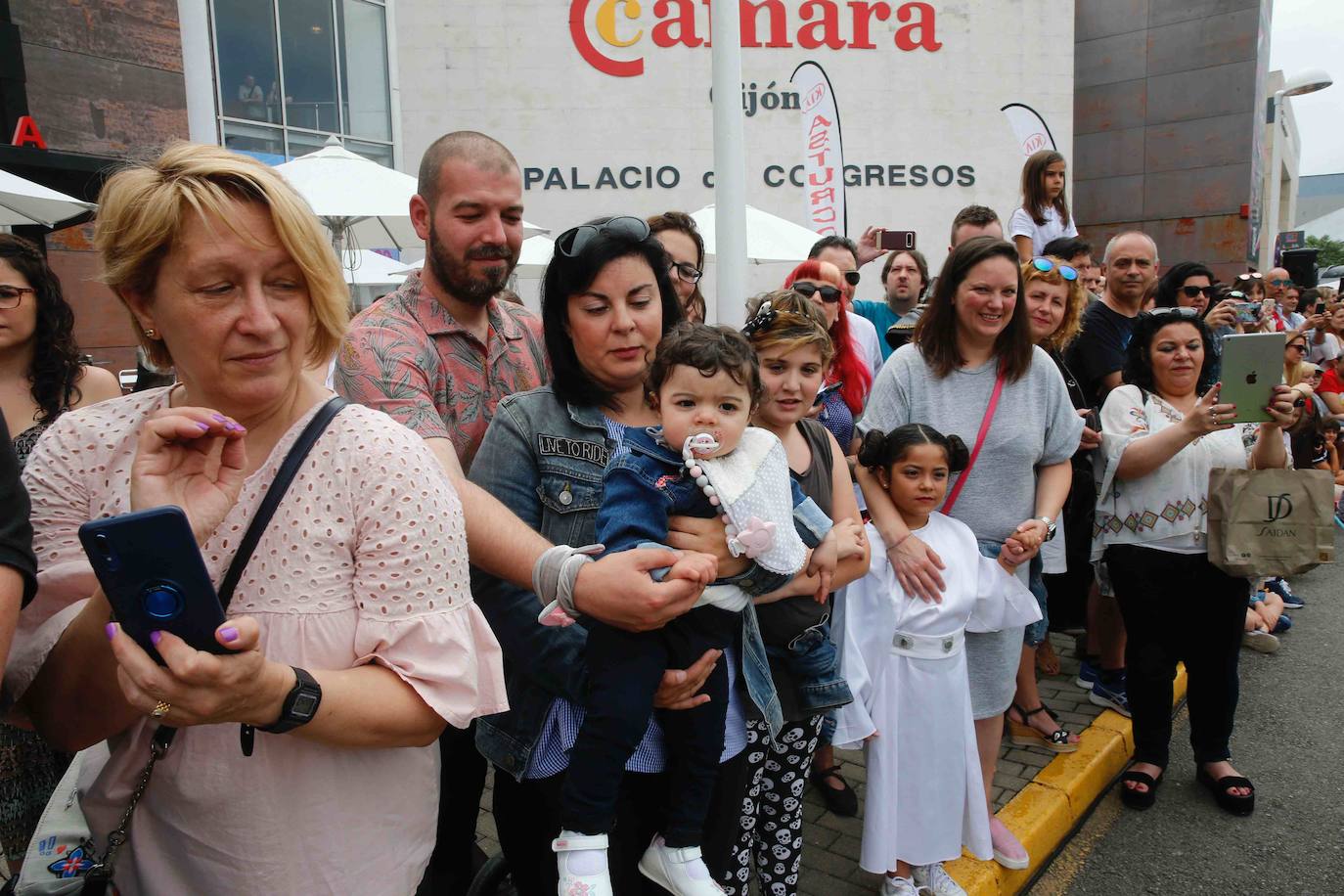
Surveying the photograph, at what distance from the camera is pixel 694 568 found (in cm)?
186

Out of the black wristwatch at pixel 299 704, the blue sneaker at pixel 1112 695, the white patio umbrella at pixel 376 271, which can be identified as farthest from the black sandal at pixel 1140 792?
Answer: the white patio umbrella at pixel 376 271

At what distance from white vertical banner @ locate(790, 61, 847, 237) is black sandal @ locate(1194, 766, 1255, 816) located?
18.7ft

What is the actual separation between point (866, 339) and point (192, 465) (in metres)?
3.88

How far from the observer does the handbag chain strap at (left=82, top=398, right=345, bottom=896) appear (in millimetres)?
1484

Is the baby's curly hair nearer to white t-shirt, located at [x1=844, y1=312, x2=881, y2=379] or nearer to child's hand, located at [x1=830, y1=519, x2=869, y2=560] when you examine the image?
child's hand, located at [x1=830, y1=519, x2=869, y2=560]

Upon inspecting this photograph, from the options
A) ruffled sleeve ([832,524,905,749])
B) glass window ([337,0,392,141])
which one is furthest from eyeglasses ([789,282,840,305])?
glass window ([337,0,392,141])

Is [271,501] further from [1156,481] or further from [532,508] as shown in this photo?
[1156,481]

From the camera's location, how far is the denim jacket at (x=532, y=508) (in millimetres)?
2205

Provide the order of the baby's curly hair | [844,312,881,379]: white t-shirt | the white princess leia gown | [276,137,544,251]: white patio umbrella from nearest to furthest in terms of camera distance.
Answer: the baby's curly hair, the white princess leia gown, [844,312,881,379]: white t-shirt, [276,137,544,251]: white patio umbrella

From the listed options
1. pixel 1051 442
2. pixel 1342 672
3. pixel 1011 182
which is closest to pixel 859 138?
pixel 1011 182

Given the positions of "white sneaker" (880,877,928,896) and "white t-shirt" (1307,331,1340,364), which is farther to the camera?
"white t-shirt" (1307,331,1340,364)

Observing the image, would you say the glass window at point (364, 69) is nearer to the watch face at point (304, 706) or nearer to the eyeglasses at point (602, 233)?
the eyeglasses at point (602, 233)

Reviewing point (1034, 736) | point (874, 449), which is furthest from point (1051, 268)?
point (1034, 736)

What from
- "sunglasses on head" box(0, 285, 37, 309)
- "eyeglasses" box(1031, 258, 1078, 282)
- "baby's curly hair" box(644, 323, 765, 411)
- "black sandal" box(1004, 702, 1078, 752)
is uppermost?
"eyeglasses" box(1031, 258, 1078, 282)
